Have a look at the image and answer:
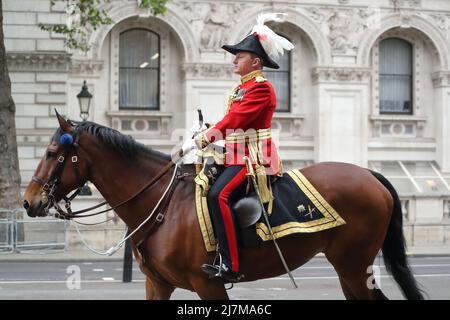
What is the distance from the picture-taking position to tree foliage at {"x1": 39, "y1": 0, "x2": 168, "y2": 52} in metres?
24.6

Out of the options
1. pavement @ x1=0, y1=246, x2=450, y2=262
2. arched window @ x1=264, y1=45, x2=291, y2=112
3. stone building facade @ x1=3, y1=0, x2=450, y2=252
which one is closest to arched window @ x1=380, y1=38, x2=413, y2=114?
stone building facade @ x1=3, y1=0, x2=450, y2=252

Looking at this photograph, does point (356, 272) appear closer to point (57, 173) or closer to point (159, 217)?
point (159, 217)

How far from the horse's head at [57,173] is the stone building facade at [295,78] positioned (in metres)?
19.7

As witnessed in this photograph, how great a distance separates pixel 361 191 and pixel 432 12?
24335 mm

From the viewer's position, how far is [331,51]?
3044cm

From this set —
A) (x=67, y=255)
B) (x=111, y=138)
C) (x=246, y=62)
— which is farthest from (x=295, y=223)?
(x=67, y=255)

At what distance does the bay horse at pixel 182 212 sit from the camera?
805 cm

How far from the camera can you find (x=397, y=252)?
29.2 feet

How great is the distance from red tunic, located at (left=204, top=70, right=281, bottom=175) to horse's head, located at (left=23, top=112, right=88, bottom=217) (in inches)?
51.8

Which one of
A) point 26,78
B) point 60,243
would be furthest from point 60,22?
point 60,243

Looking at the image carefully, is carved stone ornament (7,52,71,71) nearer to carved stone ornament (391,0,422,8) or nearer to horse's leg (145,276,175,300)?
carved stone ornament (391,0,422,8)

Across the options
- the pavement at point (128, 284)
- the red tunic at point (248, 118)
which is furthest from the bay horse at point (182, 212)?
the pavement at point (128, 284)

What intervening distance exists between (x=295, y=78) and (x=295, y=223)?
907 inches
